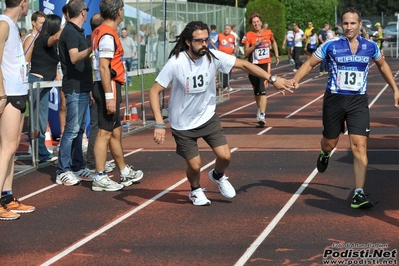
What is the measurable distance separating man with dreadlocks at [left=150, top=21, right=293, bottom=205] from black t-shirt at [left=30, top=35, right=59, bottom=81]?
3.97 meters

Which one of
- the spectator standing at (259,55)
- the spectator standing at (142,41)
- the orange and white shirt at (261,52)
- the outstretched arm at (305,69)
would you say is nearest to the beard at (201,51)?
the outstretched arm at (305,69)

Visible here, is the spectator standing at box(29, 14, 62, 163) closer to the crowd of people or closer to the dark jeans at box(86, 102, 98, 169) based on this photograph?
the dark jeans at box(86, 102, 98, 169)

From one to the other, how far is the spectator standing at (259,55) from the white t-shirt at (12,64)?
24.9ft

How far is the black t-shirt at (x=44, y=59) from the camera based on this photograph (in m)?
12.4

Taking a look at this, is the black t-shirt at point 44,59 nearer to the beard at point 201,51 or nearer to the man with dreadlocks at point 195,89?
the man with dreadlocks at point 195,89

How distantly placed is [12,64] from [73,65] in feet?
6.93

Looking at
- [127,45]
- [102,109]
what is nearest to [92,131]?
[102,109]

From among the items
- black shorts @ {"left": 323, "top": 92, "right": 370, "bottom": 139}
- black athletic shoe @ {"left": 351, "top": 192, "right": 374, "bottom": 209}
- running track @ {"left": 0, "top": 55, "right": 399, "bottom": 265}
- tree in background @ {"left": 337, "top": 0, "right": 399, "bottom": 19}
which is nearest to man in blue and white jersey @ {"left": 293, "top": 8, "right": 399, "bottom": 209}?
black shorts @ {"left": 323, "top": 92, "right": 370, "bottom": 139}

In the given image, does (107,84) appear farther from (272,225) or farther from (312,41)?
(312,41)

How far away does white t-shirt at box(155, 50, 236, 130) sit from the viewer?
8.73 meters

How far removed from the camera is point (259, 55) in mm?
16703

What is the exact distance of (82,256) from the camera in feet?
23.5

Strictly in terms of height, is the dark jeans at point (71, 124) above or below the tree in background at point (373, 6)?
below

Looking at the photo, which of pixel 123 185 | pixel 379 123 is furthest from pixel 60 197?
pixel 379 123
